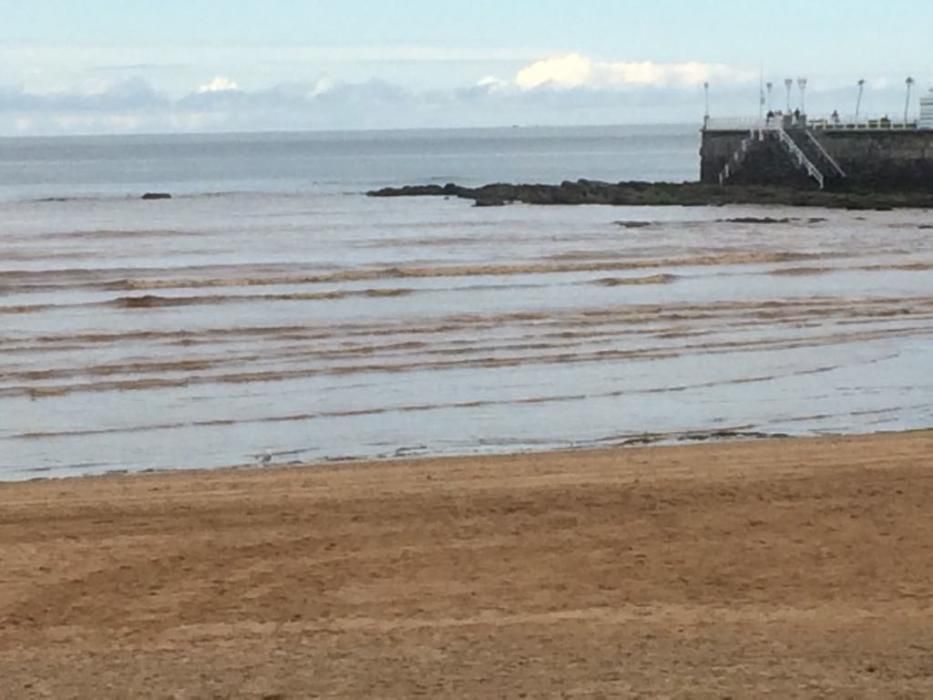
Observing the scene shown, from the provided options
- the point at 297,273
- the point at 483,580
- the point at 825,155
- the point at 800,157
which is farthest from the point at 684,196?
the point at 483,580

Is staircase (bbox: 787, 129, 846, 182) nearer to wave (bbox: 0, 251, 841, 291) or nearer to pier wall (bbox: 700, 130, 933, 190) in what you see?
pier wall (bbox: 700, 130, 933, 190)

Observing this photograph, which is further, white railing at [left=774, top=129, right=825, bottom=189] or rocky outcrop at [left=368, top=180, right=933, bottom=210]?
white railing at [left=774, top=129, right=825, bottom=189]

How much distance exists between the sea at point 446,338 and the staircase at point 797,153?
32.9 ft

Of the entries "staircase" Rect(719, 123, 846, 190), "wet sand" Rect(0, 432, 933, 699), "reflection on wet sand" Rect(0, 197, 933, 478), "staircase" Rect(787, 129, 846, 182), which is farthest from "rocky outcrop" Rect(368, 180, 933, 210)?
"wet sand" Rect(0, 432, 933, 699)

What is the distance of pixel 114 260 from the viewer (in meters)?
32.4

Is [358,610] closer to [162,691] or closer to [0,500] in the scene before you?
[162,691]

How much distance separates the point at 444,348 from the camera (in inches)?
696

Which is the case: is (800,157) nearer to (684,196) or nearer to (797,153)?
(797,153)

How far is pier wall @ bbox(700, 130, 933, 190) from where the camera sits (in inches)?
2009

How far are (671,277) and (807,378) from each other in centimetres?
1247

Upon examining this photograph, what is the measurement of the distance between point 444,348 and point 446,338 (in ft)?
3.41

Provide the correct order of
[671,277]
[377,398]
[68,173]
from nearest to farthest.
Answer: [377,398], [671,277], [68,173]

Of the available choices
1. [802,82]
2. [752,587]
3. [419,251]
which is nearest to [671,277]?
[419,251]

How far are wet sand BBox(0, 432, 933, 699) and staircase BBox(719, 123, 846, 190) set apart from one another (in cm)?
4463
